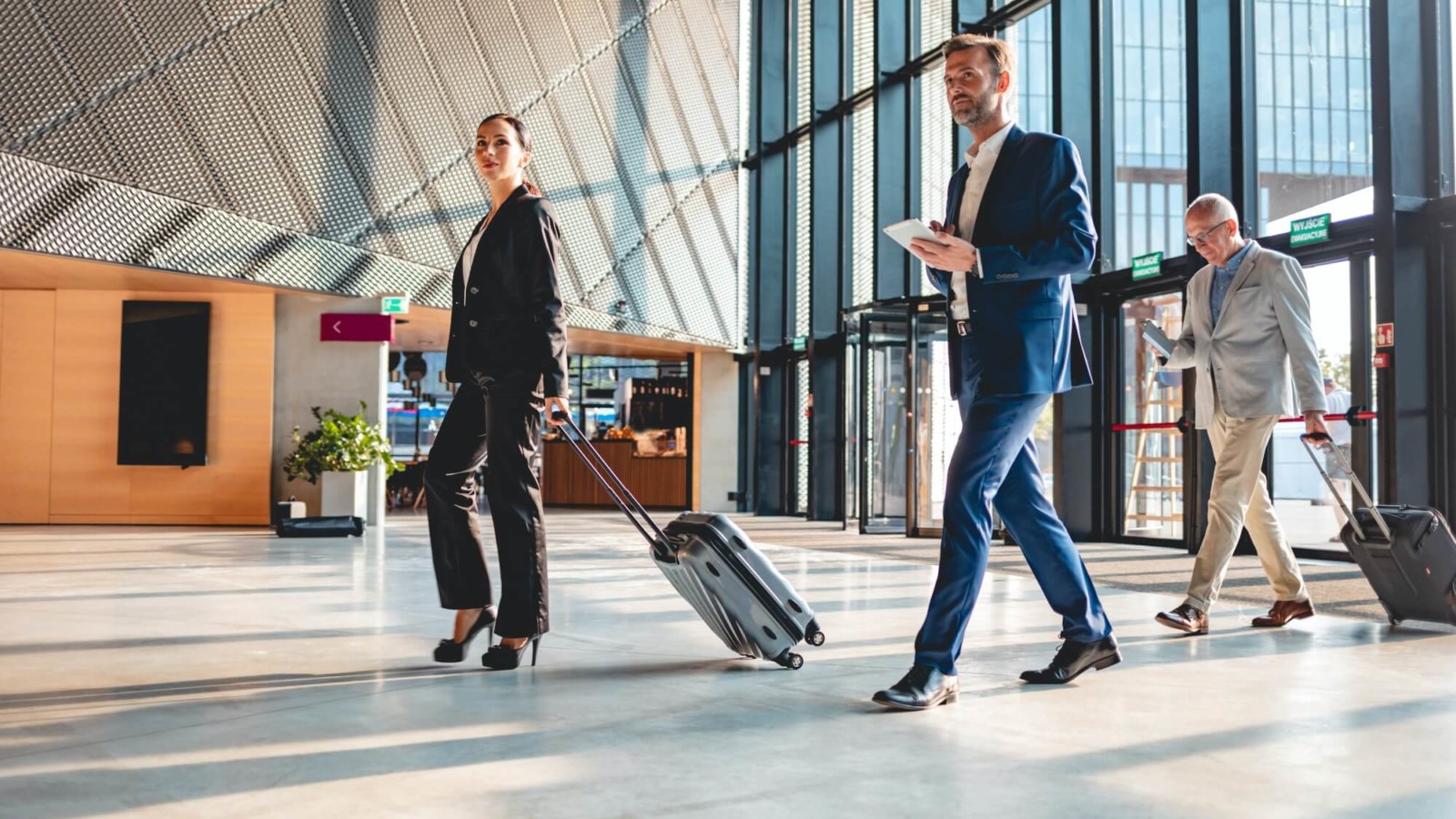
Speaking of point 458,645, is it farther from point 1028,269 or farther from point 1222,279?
point 1222,279

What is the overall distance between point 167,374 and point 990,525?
33.0 feet

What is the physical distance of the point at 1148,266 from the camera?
8703mm

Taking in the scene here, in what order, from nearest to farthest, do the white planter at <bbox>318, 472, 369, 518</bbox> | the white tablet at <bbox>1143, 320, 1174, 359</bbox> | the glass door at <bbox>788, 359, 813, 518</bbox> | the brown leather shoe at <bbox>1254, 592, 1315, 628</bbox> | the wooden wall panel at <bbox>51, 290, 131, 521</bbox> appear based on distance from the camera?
the brown leather shoe at <bbox>1254, 592, 1315, 628</bbox>, the white tablet at <bbox>1143, 320, 1174, 359</bbox>, the white planter at <bbox>318, 472, 369, 518</bbox>, the wooden wall panel at <bbox>51, 290, 131, 521</bbox>, the glass door at <bbox>788, 359, 813, 518</bbox>

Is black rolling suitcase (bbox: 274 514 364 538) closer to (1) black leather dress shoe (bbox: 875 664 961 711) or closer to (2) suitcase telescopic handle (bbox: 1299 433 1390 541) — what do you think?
(2) suitcase telescopic handle (bbox: 1299 433 1390 541)

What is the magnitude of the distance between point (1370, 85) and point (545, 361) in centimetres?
596

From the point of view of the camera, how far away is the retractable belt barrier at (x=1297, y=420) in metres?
6.67

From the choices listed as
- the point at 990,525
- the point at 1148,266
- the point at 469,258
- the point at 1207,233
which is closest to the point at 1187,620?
the point at 1207,233

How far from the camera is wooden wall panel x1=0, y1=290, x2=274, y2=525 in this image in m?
10.8

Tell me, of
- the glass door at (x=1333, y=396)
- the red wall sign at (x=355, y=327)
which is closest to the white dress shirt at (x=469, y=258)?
the glass door at (x=1333, y=396)

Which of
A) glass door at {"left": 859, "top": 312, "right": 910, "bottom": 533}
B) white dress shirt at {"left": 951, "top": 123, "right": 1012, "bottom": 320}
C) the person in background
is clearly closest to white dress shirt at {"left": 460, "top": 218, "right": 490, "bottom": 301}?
white dress shirt at {"left": 951, "top": 123, "right": 1012, "bottom": 320}

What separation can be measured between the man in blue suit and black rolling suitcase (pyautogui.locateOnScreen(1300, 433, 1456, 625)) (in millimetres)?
1482

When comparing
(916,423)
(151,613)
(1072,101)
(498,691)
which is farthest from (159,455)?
(498,691)

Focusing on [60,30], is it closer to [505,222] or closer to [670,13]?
[505,222]

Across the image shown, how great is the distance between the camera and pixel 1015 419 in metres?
2.63
